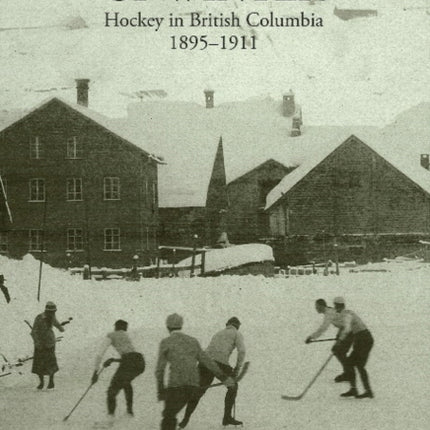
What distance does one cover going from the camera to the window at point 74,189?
1999 cm

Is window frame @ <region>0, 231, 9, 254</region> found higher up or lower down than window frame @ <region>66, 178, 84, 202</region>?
lower down

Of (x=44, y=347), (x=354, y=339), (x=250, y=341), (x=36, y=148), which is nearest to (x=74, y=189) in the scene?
(x=36, y=148)

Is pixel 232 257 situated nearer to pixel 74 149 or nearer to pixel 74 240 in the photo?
pixel 74 240

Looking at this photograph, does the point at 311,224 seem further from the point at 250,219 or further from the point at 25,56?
the point at 25,56

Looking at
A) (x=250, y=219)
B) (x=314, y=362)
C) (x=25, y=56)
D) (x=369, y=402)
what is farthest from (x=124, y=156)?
(x=369, y=402)

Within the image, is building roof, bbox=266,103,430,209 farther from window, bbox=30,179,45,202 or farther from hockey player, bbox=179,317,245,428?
hockey player, bbox=179,317,245,428

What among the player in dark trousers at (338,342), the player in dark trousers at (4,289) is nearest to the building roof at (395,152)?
the player in dark trousers at (338,342)

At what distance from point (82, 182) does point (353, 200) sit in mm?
8482

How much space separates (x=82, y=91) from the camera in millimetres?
15492

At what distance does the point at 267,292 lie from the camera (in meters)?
17.5

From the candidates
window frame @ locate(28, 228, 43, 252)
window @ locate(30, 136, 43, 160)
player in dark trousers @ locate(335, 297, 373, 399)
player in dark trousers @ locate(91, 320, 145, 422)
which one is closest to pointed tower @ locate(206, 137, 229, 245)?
window frame @ locate(28, 228, 43, 252)

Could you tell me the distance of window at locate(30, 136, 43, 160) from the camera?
Result: 19781mm

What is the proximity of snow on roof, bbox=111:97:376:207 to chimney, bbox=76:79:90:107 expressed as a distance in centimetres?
118

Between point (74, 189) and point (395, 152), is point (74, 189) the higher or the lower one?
the lower one
